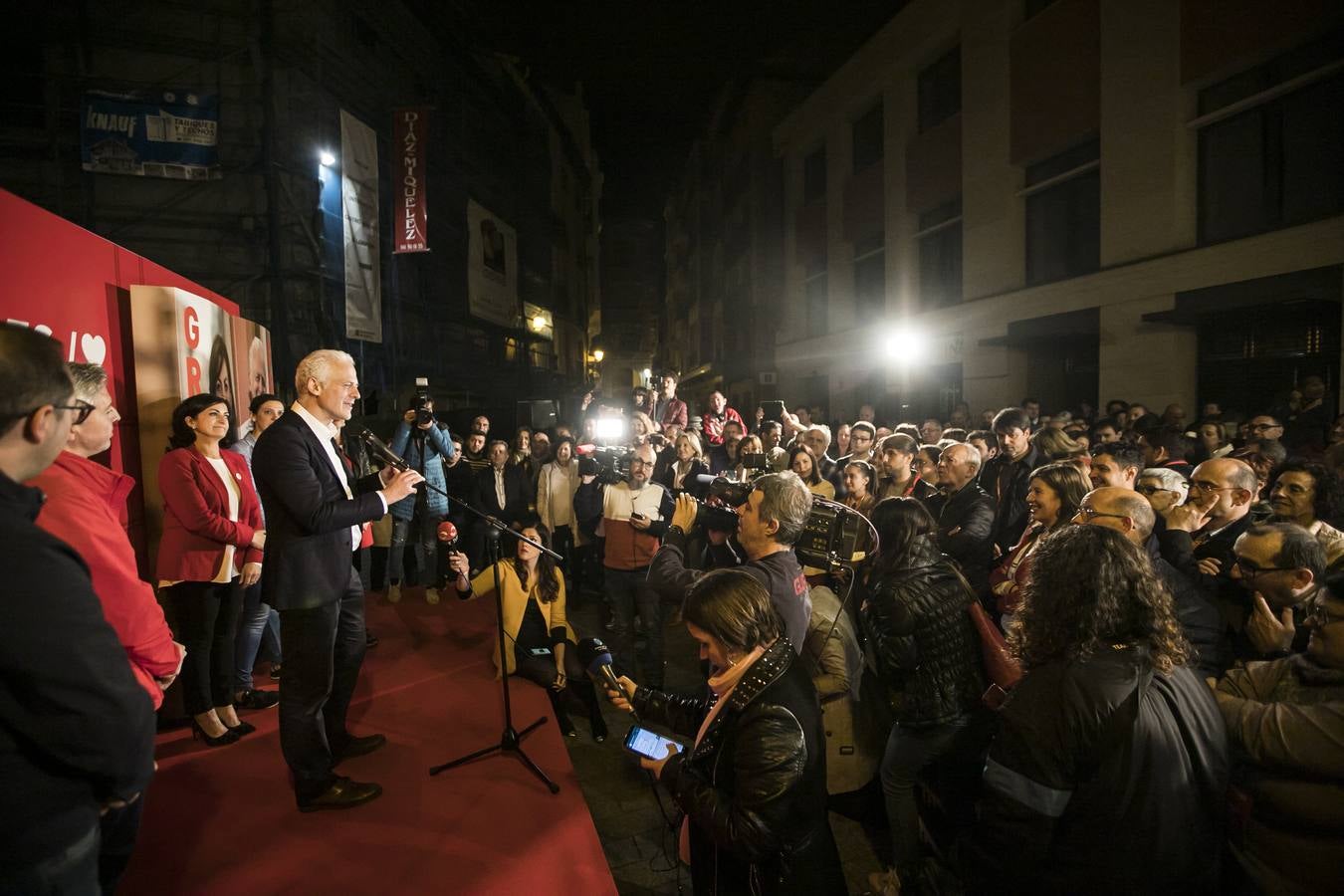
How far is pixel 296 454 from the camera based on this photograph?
2.67 metres

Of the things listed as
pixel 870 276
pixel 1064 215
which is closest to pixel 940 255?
pixel 870 276

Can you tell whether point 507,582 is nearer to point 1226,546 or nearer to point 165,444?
point 165,444

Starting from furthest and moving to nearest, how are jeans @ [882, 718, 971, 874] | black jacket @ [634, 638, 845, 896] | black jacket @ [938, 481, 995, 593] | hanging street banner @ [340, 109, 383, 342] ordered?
hanging street banner @ [340, 109, 383, 342]
black jacket @ [938, 481, 995, 593]
jeans @ [882, 718, 971, 874]
black jacket @ [634, 638, 845, 896]

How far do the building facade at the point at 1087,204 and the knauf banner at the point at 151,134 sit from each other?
14.7 meters

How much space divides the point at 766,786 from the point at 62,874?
159 centimetres

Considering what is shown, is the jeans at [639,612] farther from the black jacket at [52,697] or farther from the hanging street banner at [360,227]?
the hanging street banner at [360,227]

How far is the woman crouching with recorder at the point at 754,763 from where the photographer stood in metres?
1.69

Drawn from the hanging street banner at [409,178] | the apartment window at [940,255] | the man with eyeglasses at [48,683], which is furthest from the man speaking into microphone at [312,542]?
the apartment window at [940,255]

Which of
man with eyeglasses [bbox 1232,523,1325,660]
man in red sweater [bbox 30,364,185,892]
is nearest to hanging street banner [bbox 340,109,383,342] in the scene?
man in red sweater [bbox 30,364,185,892]

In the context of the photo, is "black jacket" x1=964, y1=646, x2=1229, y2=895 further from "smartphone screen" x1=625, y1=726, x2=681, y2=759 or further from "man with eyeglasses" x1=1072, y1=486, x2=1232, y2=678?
"smartphone screen" x1=625, y1=726, x2=681, y2=759

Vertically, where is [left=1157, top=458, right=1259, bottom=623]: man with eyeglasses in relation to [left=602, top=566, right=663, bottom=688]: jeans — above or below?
above

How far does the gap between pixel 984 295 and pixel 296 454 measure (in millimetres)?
13641

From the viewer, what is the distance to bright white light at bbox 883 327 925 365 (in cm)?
1498

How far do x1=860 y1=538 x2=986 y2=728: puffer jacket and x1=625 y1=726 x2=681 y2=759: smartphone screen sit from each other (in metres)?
1.11
